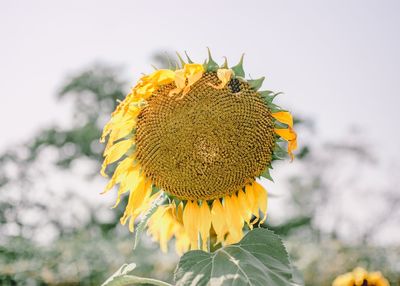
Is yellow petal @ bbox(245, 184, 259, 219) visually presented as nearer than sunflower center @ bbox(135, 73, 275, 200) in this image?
No

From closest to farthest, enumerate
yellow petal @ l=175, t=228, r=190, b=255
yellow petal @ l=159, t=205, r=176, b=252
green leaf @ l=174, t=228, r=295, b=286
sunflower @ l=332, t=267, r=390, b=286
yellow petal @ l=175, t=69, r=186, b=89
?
green leaf @ l=174, t=228, r=295, b=286 < yellow petal @ l=175, t=69, r=186, b=89 < yellow petal @ l=159, t=205, r=176, b=252 < yellow petal @ l=175, t=228, r=190, b=255 < sunflower @ l=332, t=267, r=390, b=286

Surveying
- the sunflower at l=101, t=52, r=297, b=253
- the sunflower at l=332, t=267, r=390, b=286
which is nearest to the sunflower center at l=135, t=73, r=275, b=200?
the sunflower at l=101, t=52, r=297, b=253

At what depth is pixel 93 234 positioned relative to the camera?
10.6m

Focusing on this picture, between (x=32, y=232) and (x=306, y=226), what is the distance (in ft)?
23.9

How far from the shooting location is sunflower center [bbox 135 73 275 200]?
1.84 m

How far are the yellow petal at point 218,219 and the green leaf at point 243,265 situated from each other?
289mm

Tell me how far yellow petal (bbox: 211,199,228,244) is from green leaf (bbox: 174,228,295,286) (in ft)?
0.95

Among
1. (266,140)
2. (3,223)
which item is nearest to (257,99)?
(266,140)

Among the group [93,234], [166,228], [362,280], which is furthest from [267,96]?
[93,234]

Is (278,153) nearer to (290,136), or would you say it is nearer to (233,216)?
(290,136)

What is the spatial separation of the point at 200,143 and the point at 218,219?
29cm

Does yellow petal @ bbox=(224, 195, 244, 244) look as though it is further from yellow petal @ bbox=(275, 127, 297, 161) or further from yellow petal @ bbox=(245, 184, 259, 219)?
yellow petal @ bbox=(275, 127, 297, 161)

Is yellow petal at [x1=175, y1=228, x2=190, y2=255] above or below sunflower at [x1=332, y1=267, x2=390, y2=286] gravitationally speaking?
above

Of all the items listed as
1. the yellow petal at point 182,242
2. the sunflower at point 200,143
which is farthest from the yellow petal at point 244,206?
the yellow petal at point 182,242
